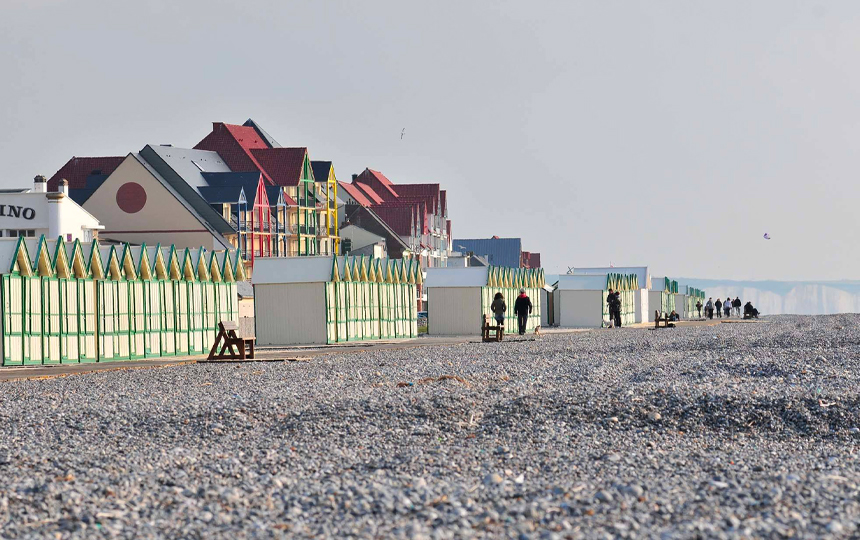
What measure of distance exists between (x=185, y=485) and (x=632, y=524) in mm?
3257

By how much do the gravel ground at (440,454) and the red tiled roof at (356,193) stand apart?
69.3 m

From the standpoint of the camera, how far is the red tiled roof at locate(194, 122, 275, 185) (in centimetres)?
6669

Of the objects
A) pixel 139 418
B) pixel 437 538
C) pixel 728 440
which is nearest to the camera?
pixel 437 538

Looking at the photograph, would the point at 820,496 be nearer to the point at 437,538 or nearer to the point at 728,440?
the point at 437,538

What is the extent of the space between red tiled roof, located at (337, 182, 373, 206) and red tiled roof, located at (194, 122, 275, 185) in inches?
697

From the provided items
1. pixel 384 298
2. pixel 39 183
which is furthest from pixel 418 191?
pixel 384 298

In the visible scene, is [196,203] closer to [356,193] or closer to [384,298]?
[384,298]

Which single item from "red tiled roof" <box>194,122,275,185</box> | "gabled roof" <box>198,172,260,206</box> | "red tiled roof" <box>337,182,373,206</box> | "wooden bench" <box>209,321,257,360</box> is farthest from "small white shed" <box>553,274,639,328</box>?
"wooden bench" <box>209,321,257,360</box>

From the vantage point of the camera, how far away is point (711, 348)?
25453 mm

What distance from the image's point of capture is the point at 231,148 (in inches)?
2677

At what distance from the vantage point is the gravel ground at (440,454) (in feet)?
22.8

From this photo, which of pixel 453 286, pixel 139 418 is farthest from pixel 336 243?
pixel 139 418

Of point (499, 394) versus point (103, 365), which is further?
point (103, 365)

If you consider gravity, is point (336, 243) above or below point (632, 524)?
above
